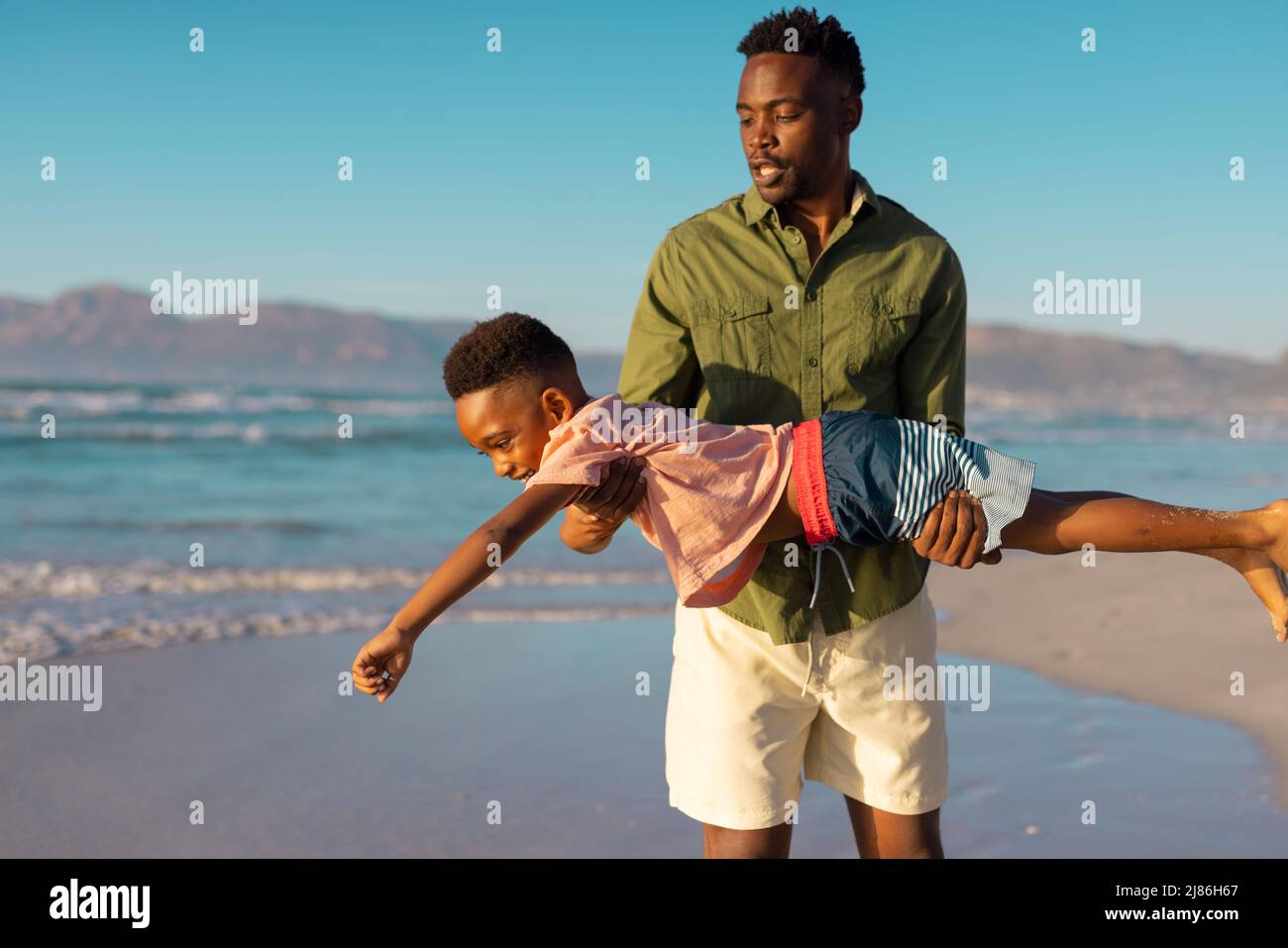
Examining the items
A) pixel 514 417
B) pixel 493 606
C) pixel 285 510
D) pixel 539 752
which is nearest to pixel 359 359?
pixel 285 510

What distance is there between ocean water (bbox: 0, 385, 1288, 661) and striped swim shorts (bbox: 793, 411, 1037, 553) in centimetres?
453

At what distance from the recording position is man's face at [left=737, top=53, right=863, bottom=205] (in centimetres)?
245

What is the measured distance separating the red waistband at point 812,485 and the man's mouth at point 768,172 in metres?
0.54

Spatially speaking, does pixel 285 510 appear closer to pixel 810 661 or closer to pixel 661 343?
pixel 661 343

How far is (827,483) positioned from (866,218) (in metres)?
0.63

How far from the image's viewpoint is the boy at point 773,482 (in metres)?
2.44

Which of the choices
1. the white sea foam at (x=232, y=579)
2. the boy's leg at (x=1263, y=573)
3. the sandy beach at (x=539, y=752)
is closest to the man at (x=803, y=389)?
the boy's leg at (x=1263, y=573)

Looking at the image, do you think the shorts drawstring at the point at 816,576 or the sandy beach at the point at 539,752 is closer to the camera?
the shorts drawstring at the point at 816,576

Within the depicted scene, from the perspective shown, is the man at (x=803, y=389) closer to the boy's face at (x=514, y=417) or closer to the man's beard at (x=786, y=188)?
the man's beard at (x=786, y=188)

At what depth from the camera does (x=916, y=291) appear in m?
2.53

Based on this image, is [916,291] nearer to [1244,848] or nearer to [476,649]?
[1244,848]

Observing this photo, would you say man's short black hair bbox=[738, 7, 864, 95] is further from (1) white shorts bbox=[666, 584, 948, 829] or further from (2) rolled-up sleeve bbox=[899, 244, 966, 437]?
(1) white shorts bbox=[666, 584, 948, 829]

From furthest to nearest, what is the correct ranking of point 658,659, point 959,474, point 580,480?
point 658,659 < point 959,474 < point 580,480

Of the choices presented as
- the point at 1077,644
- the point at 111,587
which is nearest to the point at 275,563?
the point at 111,587
